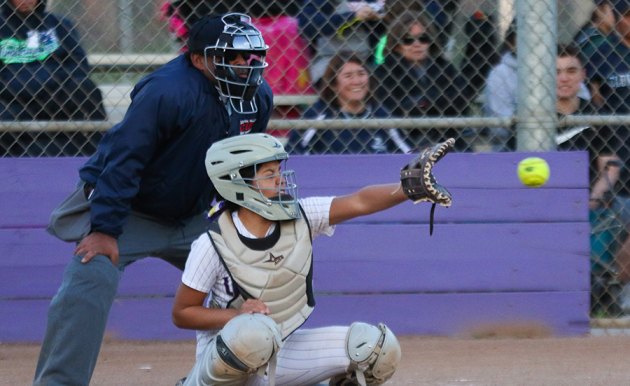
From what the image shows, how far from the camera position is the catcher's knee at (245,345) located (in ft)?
12.0

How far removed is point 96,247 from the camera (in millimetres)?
4148

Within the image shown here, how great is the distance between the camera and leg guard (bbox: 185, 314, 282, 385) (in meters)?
3.66

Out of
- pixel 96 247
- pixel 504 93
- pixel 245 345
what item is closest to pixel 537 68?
pixel 504 93

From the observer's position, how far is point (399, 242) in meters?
5.99

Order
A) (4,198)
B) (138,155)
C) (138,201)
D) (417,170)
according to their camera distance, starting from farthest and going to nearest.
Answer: (4,198) → (138,201) → (138,155) → (417,170)

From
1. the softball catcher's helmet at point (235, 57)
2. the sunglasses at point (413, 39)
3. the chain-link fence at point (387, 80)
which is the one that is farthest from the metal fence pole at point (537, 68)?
the softball catcher's helmet at point (235, 57)

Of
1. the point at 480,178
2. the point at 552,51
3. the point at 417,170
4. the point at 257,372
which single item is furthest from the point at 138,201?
the point at 552,51

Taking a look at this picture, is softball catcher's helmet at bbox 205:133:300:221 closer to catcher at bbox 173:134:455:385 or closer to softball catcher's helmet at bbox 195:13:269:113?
catcher at bbox 173:134:455:385

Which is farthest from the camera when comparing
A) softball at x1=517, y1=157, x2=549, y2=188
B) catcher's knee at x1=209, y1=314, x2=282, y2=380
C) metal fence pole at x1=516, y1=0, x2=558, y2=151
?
metal fence pole at x1=516, y1=0, x2=558, y2=151

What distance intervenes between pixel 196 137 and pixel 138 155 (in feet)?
0.84

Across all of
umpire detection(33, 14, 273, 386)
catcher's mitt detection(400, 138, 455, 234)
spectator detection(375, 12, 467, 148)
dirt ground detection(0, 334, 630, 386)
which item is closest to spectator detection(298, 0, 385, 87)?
spectator detection(375, 12, 467, 148)

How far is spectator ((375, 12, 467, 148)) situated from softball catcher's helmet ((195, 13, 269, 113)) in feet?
6.38

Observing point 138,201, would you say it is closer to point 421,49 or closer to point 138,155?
point 138,155

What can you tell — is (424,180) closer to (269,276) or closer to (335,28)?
(269,276)
